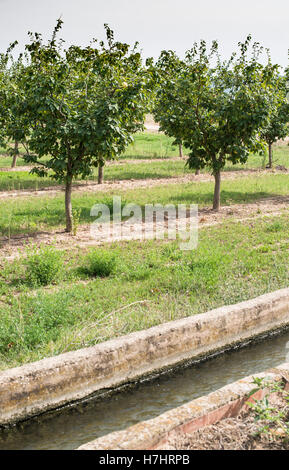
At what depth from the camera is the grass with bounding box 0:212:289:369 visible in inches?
211

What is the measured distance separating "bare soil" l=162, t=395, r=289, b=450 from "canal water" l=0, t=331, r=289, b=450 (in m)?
1.02

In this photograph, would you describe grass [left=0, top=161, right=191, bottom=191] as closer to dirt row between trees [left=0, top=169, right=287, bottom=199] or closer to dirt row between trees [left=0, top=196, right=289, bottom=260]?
dirt row between trees [left=0, top=169, right=287, bottom=199]

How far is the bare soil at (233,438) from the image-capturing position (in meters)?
3.29

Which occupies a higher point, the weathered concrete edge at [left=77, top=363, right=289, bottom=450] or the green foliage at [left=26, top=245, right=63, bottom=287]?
the green foliage at [left=26, top=245, right=63, bottom=287]

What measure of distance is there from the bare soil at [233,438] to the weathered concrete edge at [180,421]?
0.06m

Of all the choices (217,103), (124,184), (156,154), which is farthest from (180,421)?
(156,154)

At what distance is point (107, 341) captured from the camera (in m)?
4.94

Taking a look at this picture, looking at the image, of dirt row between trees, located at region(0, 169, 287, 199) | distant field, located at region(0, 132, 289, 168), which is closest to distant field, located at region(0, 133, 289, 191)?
distant field, located at region(0, 132, 289, 168)

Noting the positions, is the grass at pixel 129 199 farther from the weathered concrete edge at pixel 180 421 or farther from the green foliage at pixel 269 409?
the green foliage at pixel 269 409

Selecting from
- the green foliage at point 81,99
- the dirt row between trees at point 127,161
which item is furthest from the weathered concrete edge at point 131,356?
the dirt row between trees at point 127,161

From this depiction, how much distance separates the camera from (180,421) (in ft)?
11.4

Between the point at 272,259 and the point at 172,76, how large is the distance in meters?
6.41

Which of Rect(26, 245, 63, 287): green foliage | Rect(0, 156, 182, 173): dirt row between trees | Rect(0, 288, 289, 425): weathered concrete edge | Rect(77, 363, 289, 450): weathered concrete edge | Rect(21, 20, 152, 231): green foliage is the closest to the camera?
Rect(77, 363, 289, 450): weathered concrete edge

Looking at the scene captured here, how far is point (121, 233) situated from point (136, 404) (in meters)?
6.01
